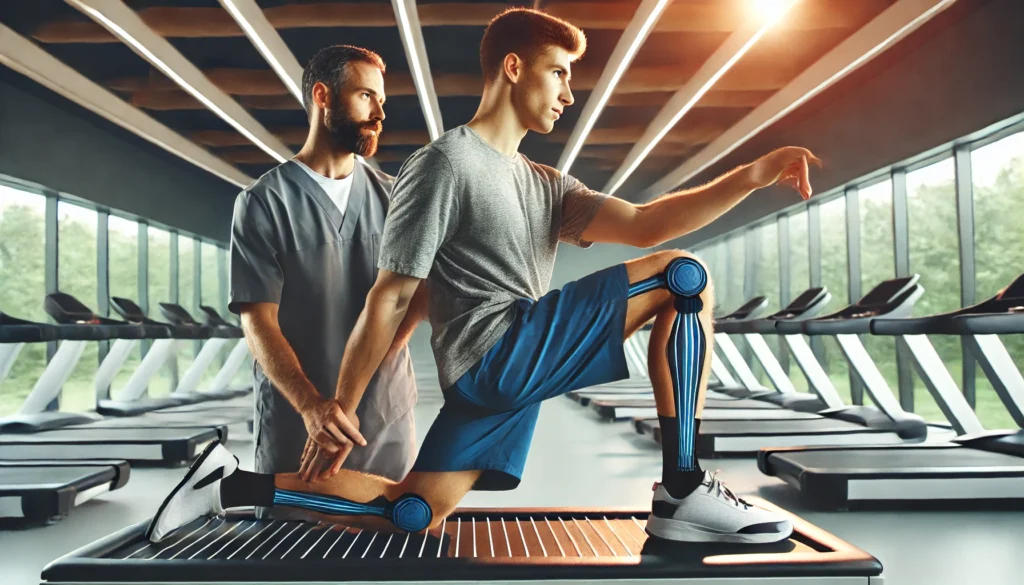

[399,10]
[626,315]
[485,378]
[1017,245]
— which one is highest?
[399,10]

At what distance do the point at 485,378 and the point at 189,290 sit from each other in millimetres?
9223

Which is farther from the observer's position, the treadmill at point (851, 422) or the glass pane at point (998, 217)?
the glass pane at point (998, 217)

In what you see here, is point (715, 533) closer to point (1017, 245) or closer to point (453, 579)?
point (453, 579)

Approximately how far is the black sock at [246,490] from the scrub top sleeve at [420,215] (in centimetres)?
65

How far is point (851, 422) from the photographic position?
5.68 meters

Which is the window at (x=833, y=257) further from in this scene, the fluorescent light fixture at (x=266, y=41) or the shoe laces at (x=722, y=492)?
the shoe laces at (x=722, y=492)

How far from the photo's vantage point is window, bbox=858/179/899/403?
7.07m

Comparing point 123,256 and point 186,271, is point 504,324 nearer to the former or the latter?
point 123,256

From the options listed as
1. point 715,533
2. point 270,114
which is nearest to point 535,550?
point 715,533

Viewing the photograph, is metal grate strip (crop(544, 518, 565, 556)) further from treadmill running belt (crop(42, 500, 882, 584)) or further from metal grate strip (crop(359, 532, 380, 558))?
metal grate strip (crop(359, 532, 380, 558))

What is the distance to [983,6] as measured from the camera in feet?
16.6

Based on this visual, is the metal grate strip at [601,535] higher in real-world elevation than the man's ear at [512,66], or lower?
lower

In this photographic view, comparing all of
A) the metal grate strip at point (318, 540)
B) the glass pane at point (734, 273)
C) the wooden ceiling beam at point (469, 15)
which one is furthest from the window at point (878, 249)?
the metal grate strip at point (318, 540)

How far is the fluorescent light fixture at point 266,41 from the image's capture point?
15.1 ft
